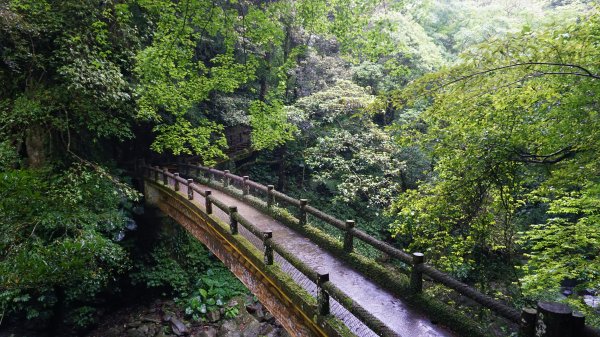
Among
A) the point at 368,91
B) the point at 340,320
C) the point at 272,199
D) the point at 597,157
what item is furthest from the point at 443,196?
the point at 368,91

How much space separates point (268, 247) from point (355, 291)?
180 cm

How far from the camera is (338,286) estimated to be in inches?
238

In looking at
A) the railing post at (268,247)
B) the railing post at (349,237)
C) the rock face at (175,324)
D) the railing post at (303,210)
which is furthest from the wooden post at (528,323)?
the rock face at (175,324)

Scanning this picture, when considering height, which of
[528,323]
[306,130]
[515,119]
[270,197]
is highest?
[515,119]

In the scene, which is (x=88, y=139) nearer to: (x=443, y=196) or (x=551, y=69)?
(x=443, y=196)

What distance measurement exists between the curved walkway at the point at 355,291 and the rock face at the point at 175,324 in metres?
5.85

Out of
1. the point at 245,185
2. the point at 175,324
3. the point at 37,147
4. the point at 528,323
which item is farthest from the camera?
the point at 175,324

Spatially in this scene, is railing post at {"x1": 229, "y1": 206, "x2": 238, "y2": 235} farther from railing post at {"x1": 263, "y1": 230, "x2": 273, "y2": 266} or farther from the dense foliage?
the dense foliage

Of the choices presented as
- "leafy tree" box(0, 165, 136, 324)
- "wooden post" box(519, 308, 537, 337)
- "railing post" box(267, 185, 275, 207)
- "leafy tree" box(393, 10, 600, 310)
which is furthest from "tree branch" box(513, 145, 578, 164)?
"leafy tree" box(0, 165, 136, 324)

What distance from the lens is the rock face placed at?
11.9m

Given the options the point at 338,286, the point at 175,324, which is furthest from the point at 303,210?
the point at 175,324

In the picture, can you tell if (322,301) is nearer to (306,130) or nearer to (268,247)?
(268,247)

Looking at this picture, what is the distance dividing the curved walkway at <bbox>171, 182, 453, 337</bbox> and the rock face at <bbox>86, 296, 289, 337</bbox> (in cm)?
585

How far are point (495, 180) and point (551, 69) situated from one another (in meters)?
1.80
